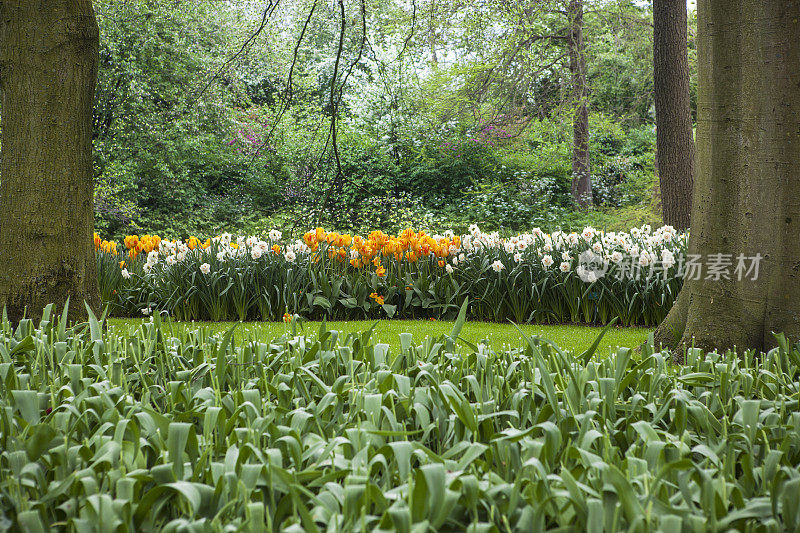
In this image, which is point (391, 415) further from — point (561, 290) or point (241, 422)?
point (561, 290)

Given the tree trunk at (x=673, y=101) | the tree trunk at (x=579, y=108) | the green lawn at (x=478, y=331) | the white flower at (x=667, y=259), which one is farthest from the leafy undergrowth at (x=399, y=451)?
the tree trunk at (x=579, y=108)

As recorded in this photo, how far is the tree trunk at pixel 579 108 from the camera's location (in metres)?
13.5

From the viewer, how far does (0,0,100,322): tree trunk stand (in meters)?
3.55

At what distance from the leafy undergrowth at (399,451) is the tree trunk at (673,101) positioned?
6486mm

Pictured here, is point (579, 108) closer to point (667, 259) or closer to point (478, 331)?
point (667, 259)

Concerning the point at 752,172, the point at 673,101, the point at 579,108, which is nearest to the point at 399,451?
the point at 752,172

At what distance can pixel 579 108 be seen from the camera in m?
14.8

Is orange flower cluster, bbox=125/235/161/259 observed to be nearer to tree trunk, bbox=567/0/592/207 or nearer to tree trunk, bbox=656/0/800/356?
tree trunk, bbox=656/0/800/356

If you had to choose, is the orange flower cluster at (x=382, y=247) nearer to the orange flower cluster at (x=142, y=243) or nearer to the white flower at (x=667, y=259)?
the orange flower cluster at (x=142, y=243)

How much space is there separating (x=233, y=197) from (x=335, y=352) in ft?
51.4

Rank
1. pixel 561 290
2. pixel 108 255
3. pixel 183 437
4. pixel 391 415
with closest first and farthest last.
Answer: pixel 183 437 < pixel 391 415 < pixel 561 290 < pixel 108 255

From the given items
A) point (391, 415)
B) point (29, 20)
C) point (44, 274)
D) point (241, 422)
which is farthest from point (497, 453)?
point (29, 20)

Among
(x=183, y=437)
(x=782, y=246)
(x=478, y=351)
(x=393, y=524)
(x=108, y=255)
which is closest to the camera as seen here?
(x=393, y=524)

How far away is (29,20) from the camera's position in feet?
11.6
